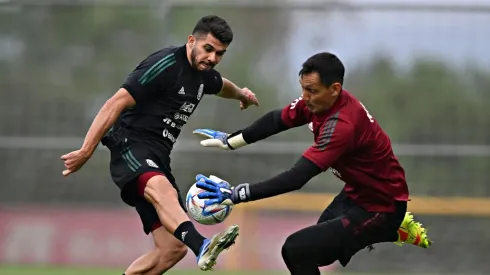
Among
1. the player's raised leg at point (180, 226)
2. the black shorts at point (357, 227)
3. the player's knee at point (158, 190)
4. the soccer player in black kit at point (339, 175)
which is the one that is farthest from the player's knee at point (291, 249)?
the player's knee at point (158, 190)

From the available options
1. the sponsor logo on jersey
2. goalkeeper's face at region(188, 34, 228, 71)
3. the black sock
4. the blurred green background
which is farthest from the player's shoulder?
the blurred green background

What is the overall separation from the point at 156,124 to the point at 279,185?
1480 millimetres

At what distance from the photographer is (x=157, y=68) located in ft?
23.0

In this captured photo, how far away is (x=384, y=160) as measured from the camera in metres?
6.55

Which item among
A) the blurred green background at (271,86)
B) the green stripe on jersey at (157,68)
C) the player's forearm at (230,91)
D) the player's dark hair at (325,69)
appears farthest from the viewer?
the blurred green background at (271,86)

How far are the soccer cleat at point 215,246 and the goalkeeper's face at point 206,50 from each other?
1343 mm

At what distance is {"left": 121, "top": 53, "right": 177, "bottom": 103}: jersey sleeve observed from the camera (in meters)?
6.93

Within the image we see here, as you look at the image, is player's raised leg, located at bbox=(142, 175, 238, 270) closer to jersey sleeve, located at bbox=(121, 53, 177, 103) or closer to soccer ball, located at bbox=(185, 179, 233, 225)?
soccer ball, located at bbox=(185, 179, 233, 225)

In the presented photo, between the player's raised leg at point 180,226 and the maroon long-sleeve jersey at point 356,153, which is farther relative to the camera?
the player's raised leg at point 180,226

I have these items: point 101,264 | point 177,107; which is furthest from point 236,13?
point 177,107

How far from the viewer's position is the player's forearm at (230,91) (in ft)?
25.7

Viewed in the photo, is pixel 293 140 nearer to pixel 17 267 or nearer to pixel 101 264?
pixel 101 264

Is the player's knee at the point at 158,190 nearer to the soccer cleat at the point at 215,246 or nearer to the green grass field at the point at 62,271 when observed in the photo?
the soccer cleat at the point at 215,246

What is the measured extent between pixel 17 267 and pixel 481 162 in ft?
19.9
